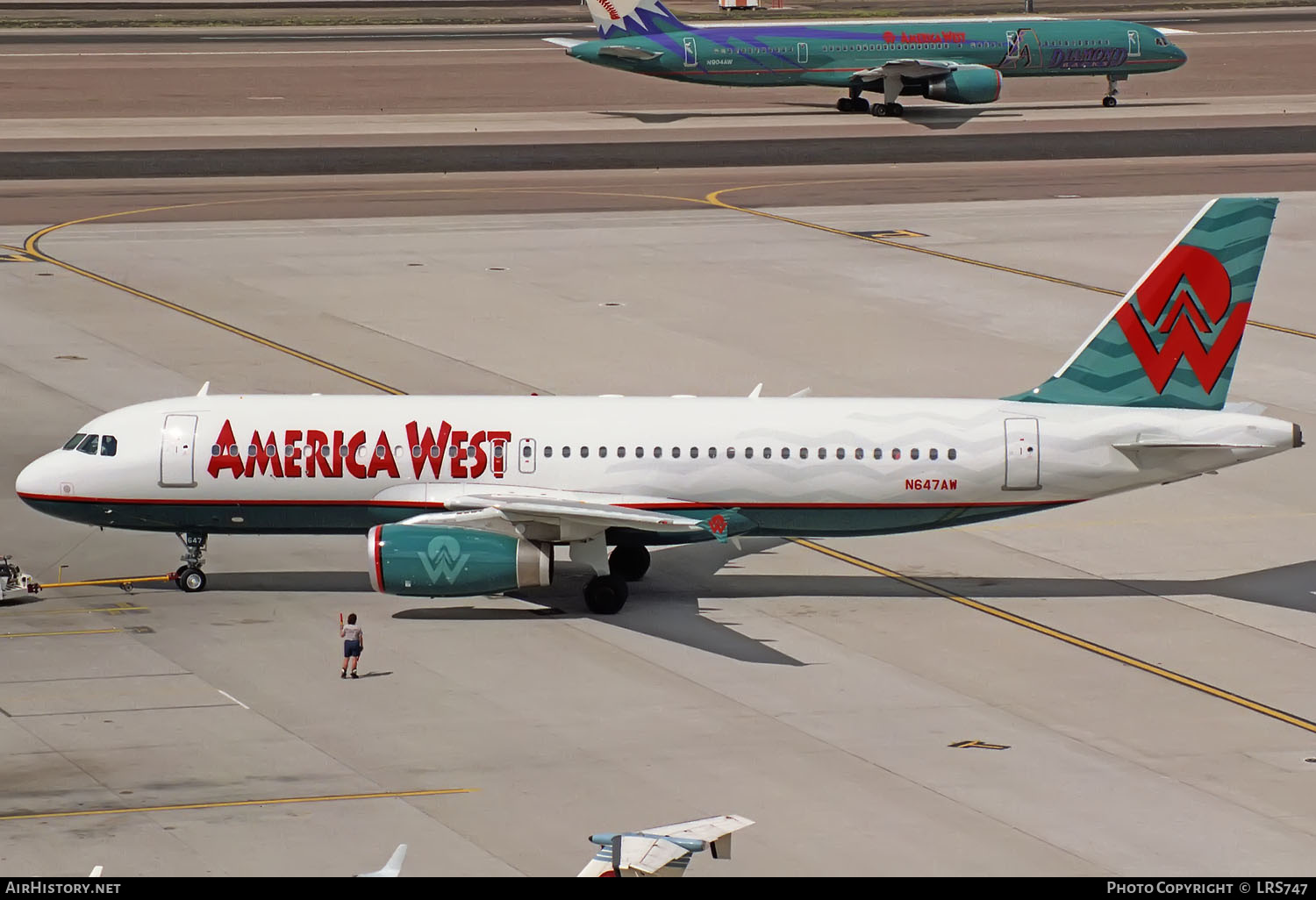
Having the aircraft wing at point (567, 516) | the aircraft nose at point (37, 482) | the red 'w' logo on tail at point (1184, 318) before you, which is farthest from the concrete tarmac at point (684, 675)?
the red 'w' logo on tail at point (1184, 318)

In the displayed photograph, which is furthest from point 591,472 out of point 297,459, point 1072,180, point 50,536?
point 1072,180

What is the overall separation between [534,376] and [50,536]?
18.0m

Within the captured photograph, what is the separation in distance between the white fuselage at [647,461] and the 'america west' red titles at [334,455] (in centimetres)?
3

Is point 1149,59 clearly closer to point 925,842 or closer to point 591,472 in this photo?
point 591,472

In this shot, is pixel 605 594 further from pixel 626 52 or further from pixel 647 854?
pixel 626 52

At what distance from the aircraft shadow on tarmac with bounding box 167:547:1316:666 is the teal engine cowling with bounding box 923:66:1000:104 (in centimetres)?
7347

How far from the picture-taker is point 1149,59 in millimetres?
117562

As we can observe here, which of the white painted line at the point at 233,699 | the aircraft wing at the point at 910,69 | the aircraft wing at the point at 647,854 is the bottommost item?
the white painted line at the point at 233,699

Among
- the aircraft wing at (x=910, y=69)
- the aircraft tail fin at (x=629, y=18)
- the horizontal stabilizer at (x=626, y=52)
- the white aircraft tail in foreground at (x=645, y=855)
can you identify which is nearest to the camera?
the white aircraft tail in foreground at (x=645, y=855)

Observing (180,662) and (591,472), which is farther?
(591,472)

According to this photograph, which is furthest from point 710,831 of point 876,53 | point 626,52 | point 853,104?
point 853,104

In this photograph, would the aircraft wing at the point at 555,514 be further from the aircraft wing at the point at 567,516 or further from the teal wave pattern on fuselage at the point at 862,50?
the teal wave pattern on fuselage at the point at 862,50

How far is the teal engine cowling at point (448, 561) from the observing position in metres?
36.5

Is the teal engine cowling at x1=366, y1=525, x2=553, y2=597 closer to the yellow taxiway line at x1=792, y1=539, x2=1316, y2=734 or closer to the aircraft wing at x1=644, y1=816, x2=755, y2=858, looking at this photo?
the yellow taxiway line at x1=792, y1=539, x2=1316, y2=734
